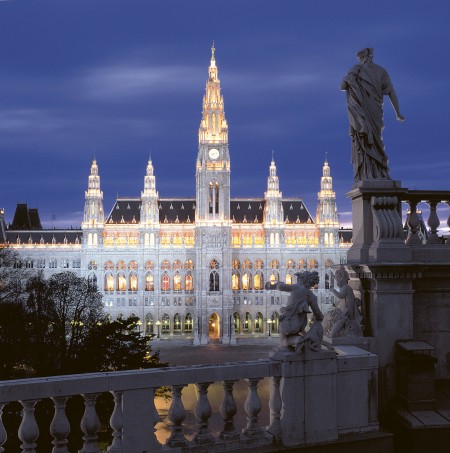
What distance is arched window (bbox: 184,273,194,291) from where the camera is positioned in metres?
96.6

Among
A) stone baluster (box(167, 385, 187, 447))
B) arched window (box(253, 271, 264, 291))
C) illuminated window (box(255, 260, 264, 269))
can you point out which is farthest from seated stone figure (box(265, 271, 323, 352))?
illuminated window (box(255, 260, 264, 269))

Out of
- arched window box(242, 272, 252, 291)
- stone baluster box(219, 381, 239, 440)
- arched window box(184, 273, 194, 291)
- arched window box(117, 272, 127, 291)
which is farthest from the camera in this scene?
arched window box(242, 272, 252, 291)

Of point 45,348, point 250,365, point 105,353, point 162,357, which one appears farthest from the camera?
point 162,357

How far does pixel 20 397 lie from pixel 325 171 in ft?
323

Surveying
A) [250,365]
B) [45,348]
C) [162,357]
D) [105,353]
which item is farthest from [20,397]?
[162,357]

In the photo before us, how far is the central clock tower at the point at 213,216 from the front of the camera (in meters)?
93.8

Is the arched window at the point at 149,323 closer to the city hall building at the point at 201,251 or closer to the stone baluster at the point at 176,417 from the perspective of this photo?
the city hall building at the point at 201,251

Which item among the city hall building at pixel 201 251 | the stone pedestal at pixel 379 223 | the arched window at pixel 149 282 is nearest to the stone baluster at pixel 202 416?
the stone pedestal at pixel 379 223

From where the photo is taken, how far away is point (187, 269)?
97000 millimetres

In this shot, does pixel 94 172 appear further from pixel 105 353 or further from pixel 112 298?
pixel 105 353

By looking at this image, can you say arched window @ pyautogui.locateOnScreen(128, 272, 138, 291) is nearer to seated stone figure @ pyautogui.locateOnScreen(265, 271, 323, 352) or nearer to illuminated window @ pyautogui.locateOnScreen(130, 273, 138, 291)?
illuminated window @ pyautogui.locateOnScreen(130, 273, 138, 291)

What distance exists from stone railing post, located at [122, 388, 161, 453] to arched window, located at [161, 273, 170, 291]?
89.9 metres

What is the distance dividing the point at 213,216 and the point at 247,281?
37.5 ft

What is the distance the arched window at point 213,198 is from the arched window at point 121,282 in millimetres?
16568
